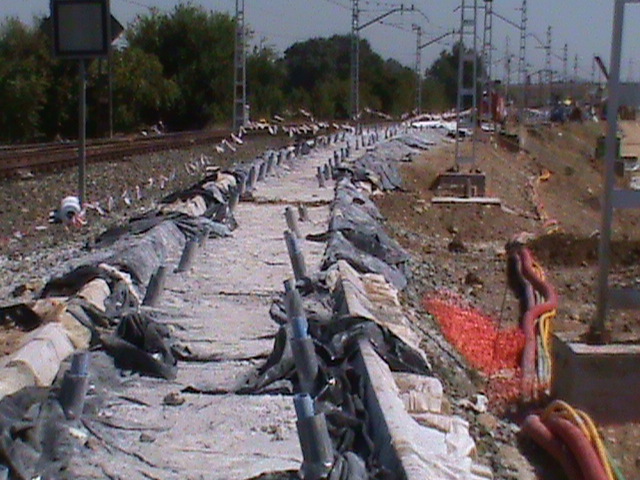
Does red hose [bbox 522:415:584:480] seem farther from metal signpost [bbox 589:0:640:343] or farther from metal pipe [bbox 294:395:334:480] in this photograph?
metal pipe [bbox 294:395:334:480]

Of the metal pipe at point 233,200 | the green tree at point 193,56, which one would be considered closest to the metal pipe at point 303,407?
the metal pipe at point 233,200

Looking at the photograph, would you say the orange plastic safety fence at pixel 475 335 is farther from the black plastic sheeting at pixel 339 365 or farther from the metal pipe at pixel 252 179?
the metal pipe at pixel 252 179

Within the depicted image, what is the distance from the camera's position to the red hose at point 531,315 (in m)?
10.2

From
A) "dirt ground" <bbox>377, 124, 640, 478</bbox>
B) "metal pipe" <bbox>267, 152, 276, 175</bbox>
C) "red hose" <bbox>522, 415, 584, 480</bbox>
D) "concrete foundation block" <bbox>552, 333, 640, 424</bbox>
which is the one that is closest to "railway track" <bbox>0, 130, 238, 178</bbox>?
"metal pipe" <bbox>267, 152, 276, 175</bbox>

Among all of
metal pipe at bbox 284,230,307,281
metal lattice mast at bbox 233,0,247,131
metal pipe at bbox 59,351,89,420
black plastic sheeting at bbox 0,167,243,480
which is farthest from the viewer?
metal lattice mast at bbox 233,0,247,131

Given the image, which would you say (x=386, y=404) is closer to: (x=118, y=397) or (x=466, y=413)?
(x=118, y=397)

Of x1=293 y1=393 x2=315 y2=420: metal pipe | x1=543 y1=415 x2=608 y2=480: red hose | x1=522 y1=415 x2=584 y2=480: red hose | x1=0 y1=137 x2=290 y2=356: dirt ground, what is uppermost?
x1=293 y1=393 x2=315 y2=420: metal pipe

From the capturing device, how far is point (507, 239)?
20.8m

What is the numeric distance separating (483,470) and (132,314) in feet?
8.86

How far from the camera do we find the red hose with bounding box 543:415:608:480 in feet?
22.6

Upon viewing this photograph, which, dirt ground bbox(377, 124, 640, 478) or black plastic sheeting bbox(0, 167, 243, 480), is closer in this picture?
black plastic sheeting bbox(0, 167, 243, 480)

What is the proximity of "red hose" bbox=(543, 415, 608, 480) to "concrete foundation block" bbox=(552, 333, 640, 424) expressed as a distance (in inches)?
28.9

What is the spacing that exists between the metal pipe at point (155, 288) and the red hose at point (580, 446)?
10.2ft

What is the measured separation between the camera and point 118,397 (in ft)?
20.8
